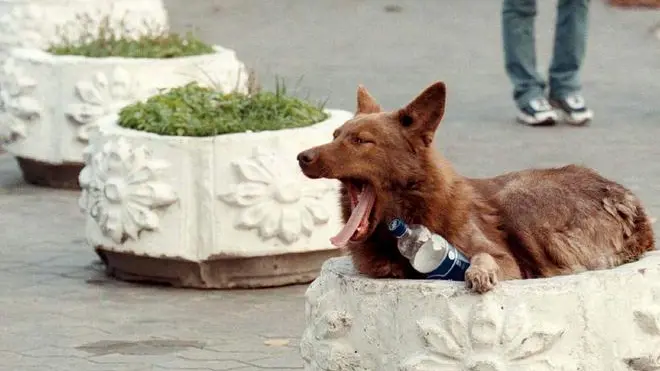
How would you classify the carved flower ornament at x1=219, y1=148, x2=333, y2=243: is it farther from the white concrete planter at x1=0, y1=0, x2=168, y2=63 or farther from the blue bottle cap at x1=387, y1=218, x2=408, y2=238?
the white concrete planter at x1=0, y1=0, x2=168, y2=63

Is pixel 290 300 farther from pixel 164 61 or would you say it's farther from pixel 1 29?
pixel 1 29

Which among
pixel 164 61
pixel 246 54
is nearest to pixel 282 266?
pixel 164 61

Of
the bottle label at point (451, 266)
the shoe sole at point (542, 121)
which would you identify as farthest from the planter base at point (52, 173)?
the bottle label at point (451, 266)

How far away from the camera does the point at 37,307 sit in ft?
23.6

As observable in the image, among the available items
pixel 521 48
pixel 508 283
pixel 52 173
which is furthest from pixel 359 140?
pixel 521 48

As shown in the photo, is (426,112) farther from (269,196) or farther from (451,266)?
(269,196)

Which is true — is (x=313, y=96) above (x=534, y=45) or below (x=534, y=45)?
below

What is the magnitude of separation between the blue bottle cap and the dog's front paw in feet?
0.77

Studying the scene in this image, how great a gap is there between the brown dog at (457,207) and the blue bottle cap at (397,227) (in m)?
0.02

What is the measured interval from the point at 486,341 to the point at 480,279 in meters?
0.17

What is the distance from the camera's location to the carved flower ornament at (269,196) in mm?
7133

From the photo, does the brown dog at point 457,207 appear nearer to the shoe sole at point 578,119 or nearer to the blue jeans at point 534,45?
the blue jeans at point 534,45

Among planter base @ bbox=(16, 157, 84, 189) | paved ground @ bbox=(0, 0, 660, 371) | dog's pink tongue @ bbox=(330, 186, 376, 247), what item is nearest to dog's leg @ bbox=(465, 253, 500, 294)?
dog's pink tongue @ bbox=(330, 186, 376, 247)

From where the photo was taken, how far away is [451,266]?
445cm
